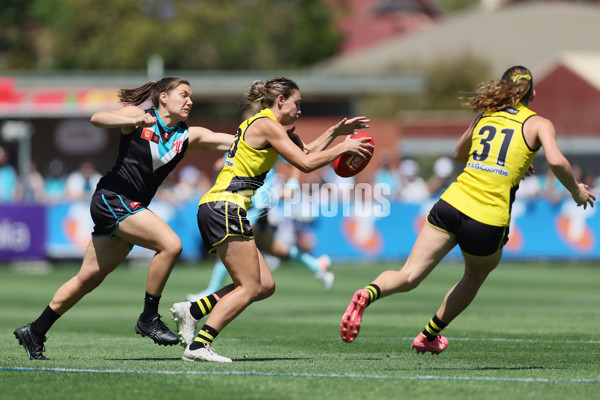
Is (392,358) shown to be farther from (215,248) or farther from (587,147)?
(587,147)

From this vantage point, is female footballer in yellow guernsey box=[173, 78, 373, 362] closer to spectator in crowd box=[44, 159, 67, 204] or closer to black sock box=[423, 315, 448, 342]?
black sock box=[423, 315, 448, 342]

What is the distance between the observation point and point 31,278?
2069cm

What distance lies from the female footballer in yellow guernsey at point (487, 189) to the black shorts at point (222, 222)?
1.01 metres

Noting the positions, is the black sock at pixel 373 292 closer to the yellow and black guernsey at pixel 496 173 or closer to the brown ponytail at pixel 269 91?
the yellow and black guernsey at pixel 496 173

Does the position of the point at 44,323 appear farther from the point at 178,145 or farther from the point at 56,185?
the point at 56,185

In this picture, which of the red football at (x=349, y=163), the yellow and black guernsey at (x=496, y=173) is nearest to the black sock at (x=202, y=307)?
the red football at (x=349, y=163)

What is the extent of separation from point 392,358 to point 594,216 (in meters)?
16.6

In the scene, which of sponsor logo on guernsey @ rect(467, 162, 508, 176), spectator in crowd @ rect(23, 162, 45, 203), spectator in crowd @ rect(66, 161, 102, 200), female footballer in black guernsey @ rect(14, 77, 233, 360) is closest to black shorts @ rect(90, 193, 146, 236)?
female footballer in black guernsey @ rect(14, 77, 233, 360)

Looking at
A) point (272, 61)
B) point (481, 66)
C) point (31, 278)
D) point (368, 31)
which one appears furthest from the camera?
point (368, 31)

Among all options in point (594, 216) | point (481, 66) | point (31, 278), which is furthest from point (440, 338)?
point (481, 66)

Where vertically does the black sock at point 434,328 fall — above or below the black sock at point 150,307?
below

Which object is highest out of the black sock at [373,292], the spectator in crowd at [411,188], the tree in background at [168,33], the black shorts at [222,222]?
the tree in background at [168,33]

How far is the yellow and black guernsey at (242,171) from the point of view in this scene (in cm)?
847

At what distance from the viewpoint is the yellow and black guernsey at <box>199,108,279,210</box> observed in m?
8.47
